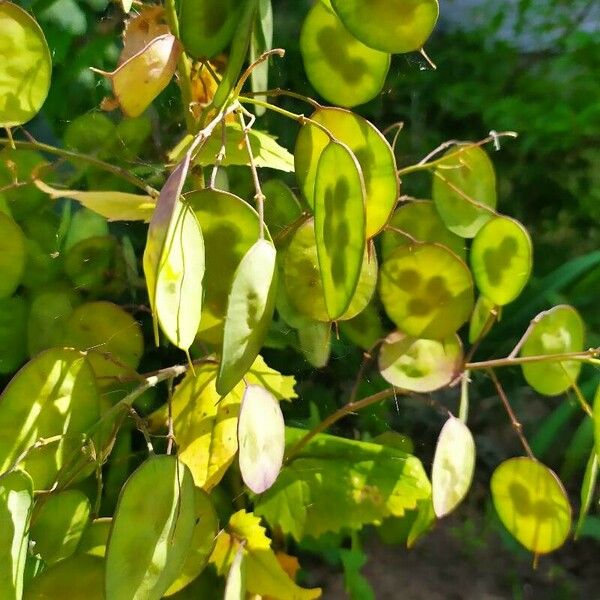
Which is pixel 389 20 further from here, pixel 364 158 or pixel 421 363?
pixel 421 363

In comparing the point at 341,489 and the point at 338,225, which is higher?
the point at 338,225

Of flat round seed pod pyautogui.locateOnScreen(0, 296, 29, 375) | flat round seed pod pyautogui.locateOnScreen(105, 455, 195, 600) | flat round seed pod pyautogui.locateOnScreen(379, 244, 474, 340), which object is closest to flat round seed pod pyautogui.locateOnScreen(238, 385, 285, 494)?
flat round seed pod pyautogui.locateOnScreen(105, 455, 195, 600)

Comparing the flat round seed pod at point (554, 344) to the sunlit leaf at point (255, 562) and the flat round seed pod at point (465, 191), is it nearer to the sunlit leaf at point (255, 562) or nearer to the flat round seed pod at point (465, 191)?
the flat round seed pod at point (465, 191)

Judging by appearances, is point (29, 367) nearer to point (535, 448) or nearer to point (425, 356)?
point (425, 356)

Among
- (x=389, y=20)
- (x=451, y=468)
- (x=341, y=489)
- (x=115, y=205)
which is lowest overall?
(x=341, y=489)

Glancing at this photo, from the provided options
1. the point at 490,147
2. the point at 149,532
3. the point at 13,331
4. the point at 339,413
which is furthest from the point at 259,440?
the point at 490,147

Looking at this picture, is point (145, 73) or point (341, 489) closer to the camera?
point (145, 73)
